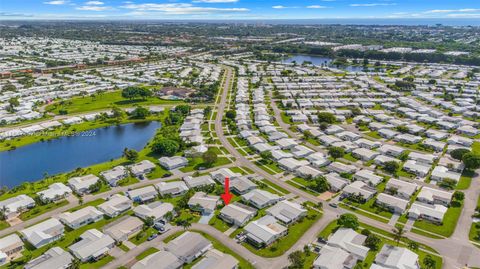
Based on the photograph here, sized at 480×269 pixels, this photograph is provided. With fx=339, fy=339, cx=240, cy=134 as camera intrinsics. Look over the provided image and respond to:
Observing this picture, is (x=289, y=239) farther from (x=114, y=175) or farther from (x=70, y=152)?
(x=70, y=152)

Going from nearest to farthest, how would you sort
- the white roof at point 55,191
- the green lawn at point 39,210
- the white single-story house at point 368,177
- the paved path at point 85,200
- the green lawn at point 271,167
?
the paved path at point 85,200
the green lawn at point 39,210
the white roof at point 55,191
the white single-story house at point 368,177
the green lawn at point 271,167

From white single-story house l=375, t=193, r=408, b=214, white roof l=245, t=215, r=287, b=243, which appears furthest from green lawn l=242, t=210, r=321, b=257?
white single-story house l=375, t=193, r=408, b=214

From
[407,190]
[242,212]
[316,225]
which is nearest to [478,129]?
[407,190]

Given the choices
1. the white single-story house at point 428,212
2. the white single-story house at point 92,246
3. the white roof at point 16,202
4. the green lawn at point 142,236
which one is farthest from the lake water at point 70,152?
the white single-story house at point 428,212

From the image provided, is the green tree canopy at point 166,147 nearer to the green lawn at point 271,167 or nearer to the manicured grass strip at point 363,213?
the green lawn at point 271,167

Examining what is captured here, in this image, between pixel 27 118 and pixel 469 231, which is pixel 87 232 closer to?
pixel 469 231

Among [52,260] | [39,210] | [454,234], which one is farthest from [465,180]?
[39,210]
